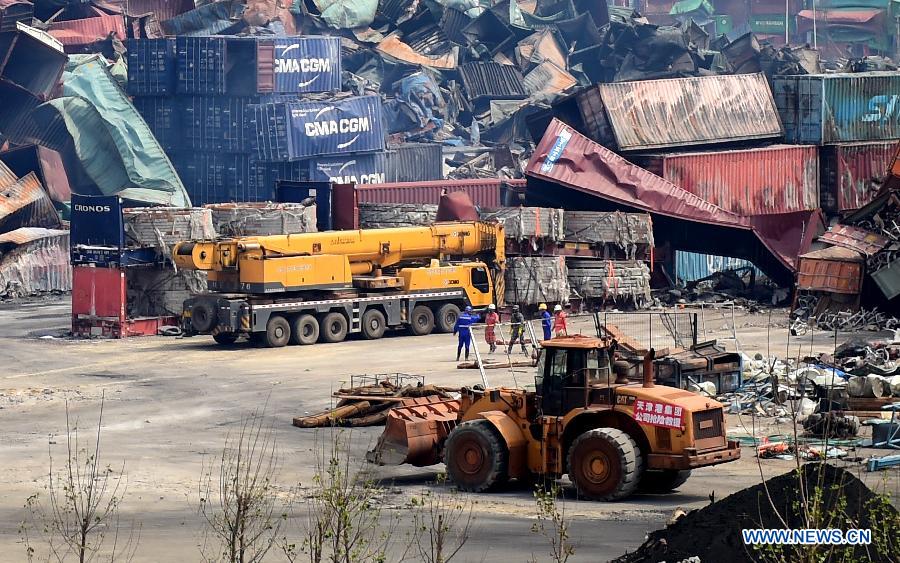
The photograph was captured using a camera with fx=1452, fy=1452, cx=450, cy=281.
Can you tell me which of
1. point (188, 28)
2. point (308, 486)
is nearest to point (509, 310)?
point (308, 486)

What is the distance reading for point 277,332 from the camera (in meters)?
37.7

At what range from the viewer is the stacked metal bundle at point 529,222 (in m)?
43.8

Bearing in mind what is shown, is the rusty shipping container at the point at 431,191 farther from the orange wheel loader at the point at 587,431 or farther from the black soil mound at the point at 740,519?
the black soil mound at the point at 740,519

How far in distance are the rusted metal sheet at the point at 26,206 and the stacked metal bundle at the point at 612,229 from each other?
1996 cm

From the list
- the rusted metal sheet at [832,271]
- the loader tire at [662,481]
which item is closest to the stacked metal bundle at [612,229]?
the rusted metal sheet at [832,271]

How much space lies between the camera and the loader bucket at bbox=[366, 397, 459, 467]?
2061cm

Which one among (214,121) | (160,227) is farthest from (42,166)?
(160,227)

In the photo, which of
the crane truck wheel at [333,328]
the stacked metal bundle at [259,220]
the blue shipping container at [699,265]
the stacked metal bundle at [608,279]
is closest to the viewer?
the crane truck wheel at [333,328]

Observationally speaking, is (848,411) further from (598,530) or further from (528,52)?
(528,52)

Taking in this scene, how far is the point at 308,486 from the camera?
20641 millimetres

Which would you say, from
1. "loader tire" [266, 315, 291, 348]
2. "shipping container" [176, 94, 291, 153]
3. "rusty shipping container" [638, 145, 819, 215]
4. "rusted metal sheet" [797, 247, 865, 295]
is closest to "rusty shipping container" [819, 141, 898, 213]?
"rusty shipping container" [638, 145, 819, 215]

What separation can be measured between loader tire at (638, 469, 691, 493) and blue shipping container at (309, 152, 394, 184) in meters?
45.1

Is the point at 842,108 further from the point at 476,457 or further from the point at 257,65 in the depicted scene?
the point at 476,457

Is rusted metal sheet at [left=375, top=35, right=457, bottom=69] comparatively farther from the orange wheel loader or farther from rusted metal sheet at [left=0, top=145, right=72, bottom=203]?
the orange wheel loader
